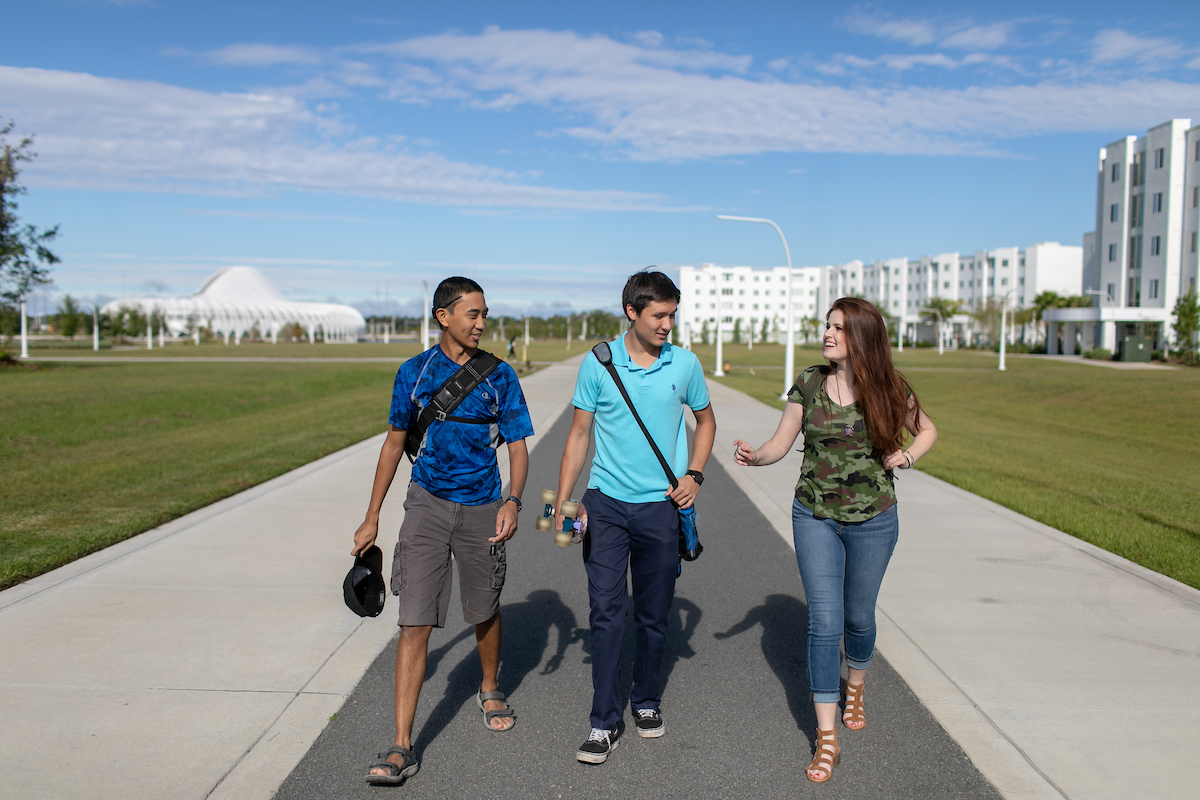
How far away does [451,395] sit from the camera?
359 cm

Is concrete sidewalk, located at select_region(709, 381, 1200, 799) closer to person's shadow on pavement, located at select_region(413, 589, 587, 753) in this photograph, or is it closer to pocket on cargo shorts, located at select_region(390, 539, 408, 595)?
person's shadow on pavement, located at select_region(413, 589, 587, 753)

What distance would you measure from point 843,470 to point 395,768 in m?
2.02

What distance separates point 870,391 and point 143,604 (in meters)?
4.39

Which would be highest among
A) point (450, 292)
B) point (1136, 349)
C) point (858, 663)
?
point (1136, 349)

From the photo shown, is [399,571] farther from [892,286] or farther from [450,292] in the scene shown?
[892,286]

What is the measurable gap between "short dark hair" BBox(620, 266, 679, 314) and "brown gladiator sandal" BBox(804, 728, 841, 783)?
70.4 inches

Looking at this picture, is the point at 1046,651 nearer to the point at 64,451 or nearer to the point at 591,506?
the point at 591,506

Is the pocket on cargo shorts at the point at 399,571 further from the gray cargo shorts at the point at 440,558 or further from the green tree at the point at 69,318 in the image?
the green tree at the point at 69,318

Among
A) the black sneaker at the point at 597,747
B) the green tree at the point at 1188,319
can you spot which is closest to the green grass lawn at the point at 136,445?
the black sneaker at the point at 597,747

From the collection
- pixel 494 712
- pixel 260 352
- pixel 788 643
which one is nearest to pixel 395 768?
pixel 494 712

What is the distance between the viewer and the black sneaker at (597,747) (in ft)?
11.5

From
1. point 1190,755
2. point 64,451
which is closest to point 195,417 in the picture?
point 64,451

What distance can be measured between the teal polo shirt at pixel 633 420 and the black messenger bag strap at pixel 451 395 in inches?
15.8

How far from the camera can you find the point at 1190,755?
357 centimetres
